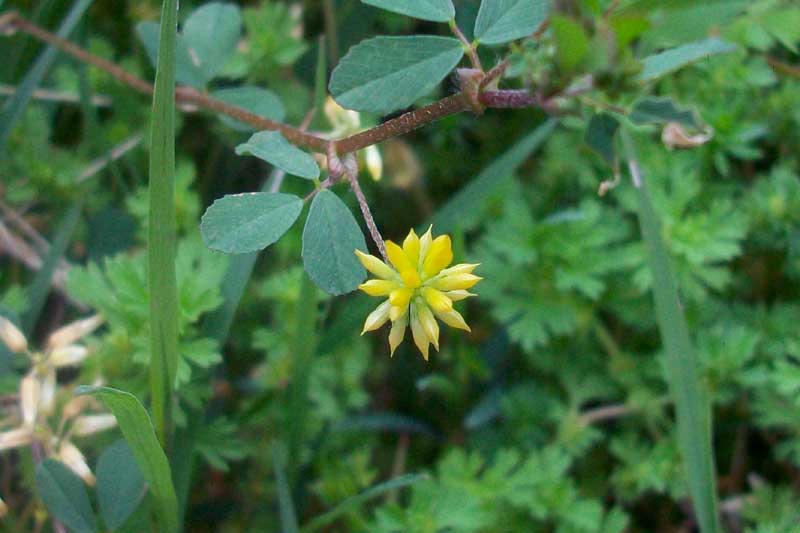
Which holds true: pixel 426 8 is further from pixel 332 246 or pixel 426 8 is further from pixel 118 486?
pixel 118 486

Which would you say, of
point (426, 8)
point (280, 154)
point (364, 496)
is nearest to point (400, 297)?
point (280, 154)

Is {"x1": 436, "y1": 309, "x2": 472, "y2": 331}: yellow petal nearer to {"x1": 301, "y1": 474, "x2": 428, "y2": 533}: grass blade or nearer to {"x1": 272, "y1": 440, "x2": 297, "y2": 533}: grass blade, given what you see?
{"x1": 301, "y1": 474, "x2": 428, "y2": 533}: grass blade

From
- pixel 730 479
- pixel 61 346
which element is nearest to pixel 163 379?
pixel 61 346

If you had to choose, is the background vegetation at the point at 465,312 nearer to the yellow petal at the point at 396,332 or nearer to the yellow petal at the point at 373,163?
the yellow petal at the point at 373,163

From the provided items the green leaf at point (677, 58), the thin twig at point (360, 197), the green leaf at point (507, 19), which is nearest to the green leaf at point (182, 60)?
the thin twig at point (360, 197)

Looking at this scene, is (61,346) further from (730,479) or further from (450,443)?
(730,479)

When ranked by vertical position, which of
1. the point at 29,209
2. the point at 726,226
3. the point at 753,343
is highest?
the point at 29,209
